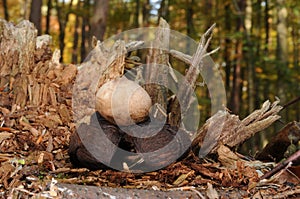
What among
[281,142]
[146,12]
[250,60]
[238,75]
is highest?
[146,12]

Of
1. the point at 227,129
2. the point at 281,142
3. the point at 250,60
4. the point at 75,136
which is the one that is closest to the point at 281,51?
the point at 250,60

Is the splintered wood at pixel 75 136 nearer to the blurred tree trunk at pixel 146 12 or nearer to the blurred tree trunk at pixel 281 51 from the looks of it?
the blurred tree trunk at pixel 281 51

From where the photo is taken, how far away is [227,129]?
217 centimetres

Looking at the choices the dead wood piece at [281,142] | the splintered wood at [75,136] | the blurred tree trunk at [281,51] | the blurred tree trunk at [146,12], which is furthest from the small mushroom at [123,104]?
the blurred tree trunk at [146,12]

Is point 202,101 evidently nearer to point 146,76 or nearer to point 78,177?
point 146,76

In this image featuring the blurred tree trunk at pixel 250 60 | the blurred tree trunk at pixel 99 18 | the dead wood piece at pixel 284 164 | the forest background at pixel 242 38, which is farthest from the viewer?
the blurred tree trunk at pixel 250 60

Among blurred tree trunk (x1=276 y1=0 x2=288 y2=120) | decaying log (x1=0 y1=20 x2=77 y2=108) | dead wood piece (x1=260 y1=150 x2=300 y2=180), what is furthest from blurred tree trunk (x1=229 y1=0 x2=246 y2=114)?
dead wood piece (x1=260 y1=150 x2=300 y2=180)

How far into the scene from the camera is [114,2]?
11500 mm

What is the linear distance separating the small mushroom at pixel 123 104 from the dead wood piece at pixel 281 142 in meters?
0.96

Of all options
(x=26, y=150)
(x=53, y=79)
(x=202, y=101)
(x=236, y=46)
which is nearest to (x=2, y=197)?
(x=26, y=150)

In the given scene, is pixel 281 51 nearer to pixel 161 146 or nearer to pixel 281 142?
pixel 281 142

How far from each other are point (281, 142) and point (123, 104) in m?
1.20

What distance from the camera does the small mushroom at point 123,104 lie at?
6.42 feet

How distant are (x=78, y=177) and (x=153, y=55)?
906mm
